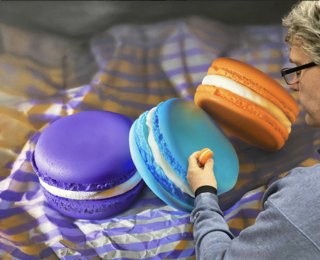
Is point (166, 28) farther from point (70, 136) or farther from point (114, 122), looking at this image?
point (70, 136)

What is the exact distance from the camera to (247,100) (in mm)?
1361

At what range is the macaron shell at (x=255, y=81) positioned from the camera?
1.37 meters

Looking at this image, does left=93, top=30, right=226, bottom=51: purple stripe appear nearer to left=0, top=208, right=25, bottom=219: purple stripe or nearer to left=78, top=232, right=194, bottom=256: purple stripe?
left=0, top=208, right=25, bottom=219: purple stripe

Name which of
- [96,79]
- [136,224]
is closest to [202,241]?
[136,224]

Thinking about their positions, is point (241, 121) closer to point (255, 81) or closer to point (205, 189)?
point (255, 81)

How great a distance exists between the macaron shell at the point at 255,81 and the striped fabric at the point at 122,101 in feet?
1.47

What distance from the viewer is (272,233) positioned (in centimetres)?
64

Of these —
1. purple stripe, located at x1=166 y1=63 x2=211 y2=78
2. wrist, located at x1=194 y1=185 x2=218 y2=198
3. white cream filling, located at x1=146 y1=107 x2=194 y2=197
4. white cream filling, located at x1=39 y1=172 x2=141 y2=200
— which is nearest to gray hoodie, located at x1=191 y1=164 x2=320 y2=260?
wrist, located at x1=194 y1=185 x2=218 y2=198

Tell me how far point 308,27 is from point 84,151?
105 cm

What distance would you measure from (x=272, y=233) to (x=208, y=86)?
3.12 ft

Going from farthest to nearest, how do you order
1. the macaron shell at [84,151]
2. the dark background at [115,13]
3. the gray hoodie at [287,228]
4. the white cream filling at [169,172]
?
the dark background at [115,13], the macaron shell at [84,151], the white cream filling at [169,172], the gray hoodie at [287,228]

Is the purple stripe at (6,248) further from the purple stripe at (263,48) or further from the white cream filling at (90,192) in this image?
the purple stripe at (263,48)

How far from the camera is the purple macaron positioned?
4.07 feet

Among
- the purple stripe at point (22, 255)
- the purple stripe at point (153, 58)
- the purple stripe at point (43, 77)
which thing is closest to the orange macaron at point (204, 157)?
the purple stripe at point (22, 255)
